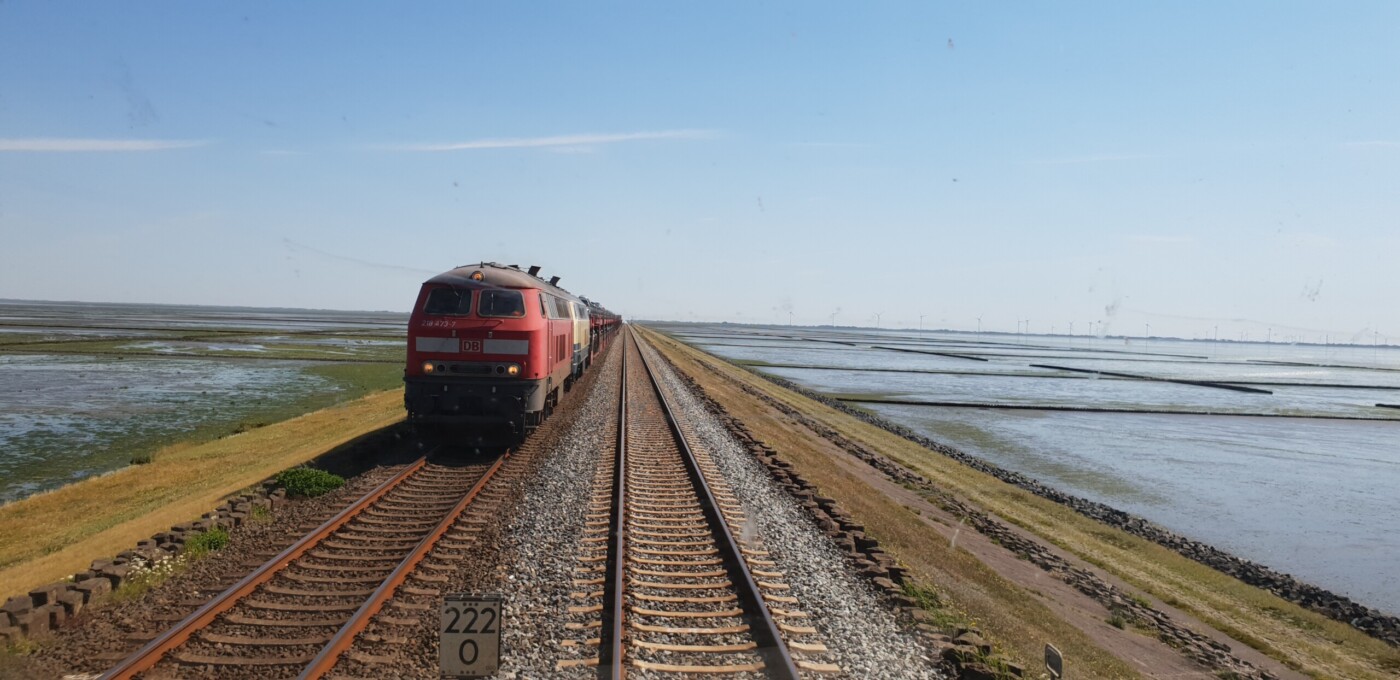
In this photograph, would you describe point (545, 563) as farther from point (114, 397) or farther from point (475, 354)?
Result: point (114, 397)

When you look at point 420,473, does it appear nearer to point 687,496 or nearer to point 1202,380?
point 687,496

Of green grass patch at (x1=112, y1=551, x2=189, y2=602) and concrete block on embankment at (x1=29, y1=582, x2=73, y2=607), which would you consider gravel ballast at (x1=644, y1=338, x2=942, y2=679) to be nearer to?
green grass patch at (x1=112, y1=551, x2=189, y2=602)

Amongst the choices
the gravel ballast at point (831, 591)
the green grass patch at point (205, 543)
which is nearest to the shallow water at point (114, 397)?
the green grass patch at point (205, 543)

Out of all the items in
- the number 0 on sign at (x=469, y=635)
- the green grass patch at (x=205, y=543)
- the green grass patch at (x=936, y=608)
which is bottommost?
the green grass patch at (x=936, y=608)

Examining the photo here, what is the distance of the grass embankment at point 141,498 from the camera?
9688mm

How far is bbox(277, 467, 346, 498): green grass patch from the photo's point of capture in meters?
11.1

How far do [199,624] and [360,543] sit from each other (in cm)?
272

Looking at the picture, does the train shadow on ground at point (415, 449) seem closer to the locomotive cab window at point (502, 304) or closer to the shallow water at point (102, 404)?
the locomotive cab window at point (502, 304)

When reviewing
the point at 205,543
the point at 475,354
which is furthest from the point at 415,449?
the point at 205,543

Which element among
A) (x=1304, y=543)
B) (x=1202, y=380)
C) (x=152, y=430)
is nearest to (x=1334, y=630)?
(x=1304, y=543)

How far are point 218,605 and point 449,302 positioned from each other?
8.82 metres

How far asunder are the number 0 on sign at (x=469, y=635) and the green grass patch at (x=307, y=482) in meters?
7.12

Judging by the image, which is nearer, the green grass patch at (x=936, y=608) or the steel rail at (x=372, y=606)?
the steel rail at (x=372, y=606)

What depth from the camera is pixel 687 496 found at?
472 inches
